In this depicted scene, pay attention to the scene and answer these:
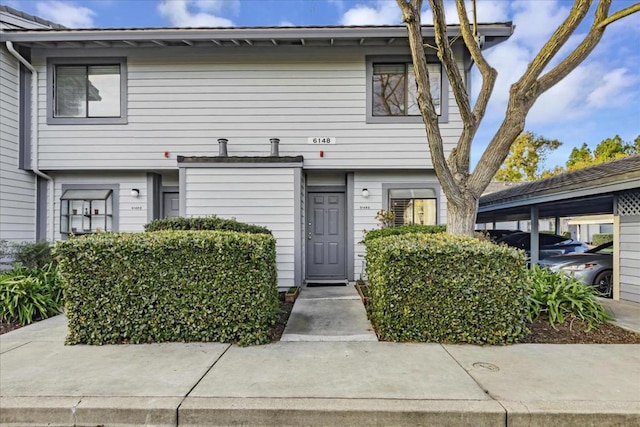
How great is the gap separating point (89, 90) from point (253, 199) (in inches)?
175

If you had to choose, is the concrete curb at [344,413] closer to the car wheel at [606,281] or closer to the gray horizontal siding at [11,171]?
the car wheel at [606,281]

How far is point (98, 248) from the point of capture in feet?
12.5

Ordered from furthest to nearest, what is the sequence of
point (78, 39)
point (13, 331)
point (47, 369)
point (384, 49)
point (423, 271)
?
point (384, 49) < point (78, 39) < point (13, 331) < point (423, 271) < point (47, 369)

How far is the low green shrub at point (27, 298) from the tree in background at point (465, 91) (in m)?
6.28

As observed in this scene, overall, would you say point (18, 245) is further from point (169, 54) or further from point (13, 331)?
point (169, 54)

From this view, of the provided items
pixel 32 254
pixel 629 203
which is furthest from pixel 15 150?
pixel 629 203

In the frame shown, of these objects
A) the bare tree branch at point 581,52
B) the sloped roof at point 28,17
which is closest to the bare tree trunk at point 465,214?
the bare tree branch at point 581,52

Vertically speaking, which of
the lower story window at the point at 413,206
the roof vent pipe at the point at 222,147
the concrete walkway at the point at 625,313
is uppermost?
the roof vent pipe at the point at 222,147

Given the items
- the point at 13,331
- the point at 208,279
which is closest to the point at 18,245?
the point at 13,331

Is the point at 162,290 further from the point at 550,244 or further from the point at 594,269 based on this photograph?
the point at 550,244

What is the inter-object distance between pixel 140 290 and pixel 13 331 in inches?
87.7

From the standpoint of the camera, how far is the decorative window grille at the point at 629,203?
18.6 feet

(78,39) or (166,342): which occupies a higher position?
(78,39)

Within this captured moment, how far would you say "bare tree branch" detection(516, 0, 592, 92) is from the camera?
4582 mm
